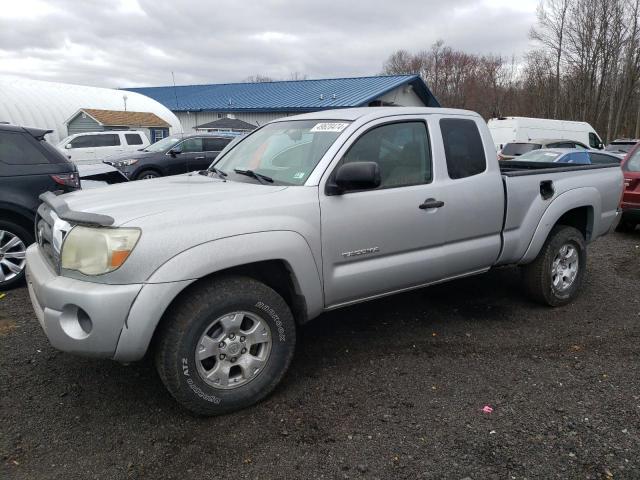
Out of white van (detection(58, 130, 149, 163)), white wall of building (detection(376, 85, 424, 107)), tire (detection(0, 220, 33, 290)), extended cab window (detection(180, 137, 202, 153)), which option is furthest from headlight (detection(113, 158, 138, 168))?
white wall of building (detection(376, 85, 424, 107))

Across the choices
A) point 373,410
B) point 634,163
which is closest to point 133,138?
point 634,163

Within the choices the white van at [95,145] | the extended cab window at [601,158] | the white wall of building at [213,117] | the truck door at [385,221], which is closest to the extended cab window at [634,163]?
the extended cab window at [601,158]

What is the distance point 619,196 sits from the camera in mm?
5227

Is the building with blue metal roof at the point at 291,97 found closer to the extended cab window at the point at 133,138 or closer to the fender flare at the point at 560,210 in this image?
the extended cab window at the point at 133,138

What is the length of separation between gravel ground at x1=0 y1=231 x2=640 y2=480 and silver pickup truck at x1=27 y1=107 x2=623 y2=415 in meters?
0.35

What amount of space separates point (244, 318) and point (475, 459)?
58.7 inches

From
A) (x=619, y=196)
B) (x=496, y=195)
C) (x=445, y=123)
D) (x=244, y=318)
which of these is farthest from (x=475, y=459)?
(x=619, y=196)

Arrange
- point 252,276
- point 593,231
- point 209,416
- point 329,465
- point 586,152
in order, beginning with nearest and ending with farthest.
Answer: point 329,465 → point 209,416 → point 252,276 → point 593,231 → point 586,152

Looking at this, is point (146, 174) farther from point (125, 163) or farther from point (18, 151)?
point (18, 151)

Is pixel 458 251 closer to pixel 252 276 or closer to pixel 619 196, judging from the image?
pixel 252 276

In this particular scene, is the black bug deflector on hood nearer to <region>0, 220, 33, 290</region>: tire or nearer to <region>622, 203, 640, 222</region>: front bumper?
<region>0, 220, 33, 290</region>: tire

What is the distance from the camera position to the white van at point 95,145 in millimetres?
17641

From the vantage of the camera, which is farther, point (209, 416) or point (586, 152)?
point (586, 152)

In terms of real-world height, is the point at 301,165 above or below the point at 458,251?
above
